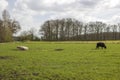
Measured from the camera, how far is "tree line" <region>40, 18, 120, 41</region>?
432ft

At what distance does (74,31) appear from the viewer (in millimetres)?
139250

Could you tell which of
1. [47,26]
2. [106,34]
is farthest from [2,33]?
[106,34]

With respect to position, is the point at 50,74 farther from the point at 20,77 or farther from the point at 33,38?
the point at 33,38

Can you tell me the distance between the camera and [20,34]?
129125 millimetres

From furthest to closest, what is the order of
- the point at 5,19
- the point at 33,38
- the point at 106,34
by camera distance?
the point at 106,34
the point at 33,38
the point at 5,19

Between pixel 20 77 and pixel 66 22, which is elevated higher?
pixel 66 22

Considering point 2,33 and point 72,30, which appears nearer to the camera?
point 2,33

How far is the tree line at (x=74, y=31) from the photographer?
432 feet

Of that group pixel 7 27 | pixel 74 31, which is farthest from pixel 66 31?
pixel 7 27

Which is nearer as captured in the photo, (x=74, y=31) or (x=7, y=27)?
(x=7, y=27)

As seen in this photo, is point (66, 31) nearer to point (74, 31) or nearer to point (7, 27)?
point (74, 31)

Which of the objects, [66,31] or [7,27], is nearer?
[7,27]

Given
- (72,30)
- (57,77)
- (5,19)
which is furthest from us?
(72,30)

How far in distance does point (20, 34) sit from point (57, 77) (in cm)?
11639
